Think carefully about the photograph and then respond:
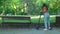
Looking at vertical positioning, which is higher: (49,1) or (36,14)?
(49,1)

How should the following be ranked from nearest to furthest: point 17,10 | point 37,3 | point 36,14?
point 37,3
point 36,14
point 17,10

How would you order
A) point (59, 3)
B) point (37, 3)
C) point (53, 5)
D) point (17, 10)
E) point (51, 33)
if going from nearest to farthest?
point (51, 33) → point (59, 3) → point (53, 5) → point (37, 3) → point (17, 10)

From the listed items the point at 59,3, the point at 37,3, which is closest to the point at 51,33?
the point at 59,3

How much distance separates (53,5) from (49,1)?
1322 mm

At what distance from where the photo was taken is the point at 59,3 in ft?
104

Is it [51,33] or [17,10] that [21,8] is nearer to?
[17,10]

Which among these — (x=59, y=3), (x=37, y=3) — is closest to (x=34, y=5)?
(x=37, y=3)

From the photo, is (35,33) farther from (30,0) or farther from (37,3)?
(37,3)

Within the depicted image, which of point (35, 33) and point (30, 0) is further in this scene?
point (30, 0)

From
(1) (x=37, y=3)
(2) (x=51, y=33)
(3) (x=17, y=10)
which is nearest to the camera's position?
(2) (x=51, y=33)

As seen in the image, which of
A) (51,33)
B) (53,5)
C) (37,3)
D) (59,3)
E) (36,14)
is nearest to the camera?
(51,33)

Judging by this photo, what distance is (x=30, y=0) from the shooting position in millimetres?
34219

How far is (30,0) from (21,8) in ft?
25.3

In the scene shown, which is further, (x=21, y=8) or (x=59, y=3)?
(x=21, y=8)
